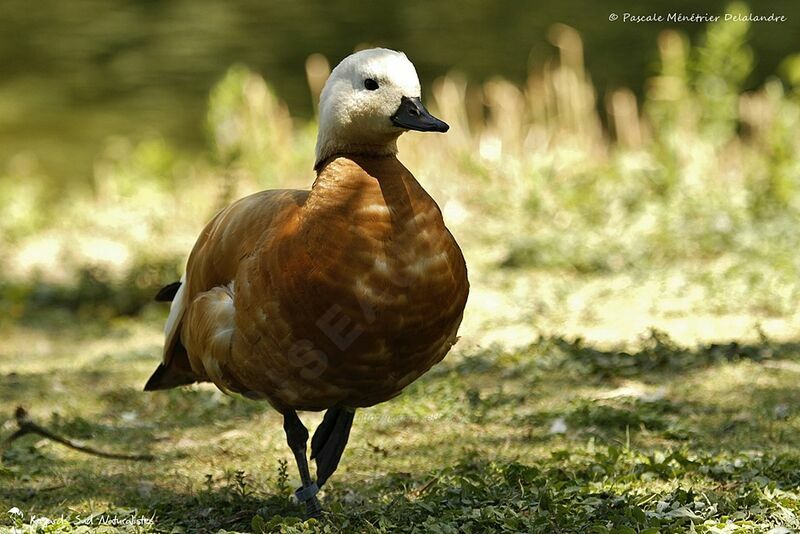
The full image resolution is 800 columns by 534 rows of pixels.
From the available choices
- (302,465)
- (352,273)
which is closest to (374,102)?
(352,273)

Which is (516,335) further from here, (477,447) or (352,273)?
(352,273)

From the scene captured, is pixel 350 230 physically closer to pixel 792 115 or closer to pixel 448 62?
pixel 792 115

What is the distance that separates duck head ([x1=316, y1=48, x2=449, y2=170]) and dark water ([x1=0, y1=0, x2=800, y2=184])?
1208 centimetres

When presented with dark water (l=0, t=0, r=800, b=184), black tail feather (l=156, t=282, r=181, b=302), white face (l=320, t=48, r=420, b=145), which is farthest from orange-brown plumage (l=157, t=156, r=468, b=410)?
dark water (l=0, t=0, r=800, b=184)

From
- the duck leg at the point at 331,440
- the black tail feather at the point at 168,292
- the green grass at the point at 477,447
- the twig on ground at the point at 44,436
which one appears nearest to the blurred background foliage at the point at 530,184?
the green grass at the point at 477,447

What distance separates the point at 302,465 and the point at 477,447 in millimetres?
1004

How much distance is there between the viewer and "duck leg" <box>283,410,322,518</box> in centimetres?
402

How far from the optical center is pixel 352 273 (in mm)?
3566

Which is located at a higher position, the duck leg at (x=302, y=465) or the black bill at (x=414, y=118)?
the black bill at (x=414, y=118)

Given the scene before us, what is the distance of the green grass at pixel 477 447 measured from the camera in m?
3.73

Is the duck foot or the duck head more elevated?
the duck head

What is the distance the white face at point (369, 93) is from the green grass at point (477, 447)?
3.89 ft

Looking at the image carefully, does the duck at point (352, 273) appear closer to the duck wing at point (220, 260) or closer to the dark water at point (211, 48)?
the duck wing at point (220, 260)

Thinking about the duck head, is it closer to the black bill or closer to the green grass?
the black bill
